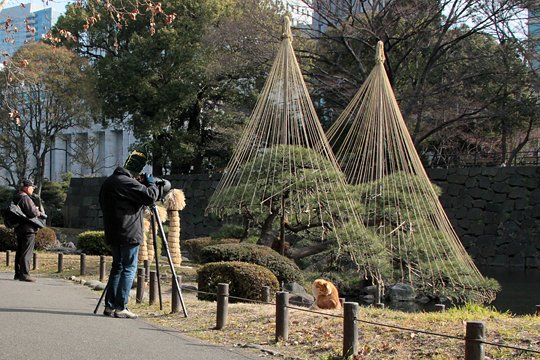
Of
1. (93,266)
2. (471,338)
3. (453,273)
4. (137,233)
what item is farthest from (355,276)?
(471,338)

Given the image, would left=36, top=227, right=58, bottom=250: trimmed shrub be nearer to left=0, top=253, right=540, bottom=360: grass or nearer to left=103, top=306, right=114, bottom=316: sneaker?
left=0, top=253, right=540, bottom=360: grass

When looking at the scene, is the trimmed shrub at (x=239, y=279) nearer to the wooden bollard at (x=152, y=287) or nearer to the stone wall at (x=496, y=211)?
the wooden bollard at (x=152, y=287)

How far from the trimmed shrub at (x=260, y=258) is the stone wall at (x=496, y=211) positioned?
1467 cm

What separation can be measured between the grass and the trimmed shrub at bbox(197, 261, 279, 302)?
181cm

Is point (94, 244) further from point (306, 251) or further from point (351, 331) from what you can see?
point (351, 331)

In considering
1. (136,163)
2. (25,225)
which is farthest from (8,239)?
(136,163)

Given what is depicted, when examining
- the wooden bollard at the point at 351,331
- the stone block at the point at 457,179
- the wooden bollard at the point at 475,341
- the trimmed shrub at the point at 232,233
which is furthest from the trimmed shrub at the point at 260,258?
the stone block at the point at 457,179

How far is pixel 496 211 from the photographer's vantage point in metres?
25.7

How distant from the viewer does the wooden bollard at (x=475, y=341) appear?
4.65m

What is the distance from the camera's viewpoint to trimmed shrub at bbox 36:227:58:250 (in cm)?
2067

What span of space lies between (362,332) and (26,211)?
7.12m

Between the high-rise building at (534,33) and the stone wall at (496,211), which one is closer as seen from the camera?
the high-rise building at (534,33)

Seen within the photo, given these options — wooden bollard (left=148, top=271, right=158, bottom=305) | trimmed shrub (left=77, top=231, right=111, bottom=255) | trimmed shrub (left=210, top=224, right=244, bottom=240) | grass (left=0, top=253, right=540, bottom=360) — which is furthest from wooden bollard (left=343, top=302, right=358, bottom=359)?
trimmed shrub (left=77, top=231, right=111, bottom=255)

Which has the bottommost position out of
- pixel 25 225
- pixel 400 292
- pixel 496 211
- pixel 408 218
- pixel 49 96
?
pixel 400 292
